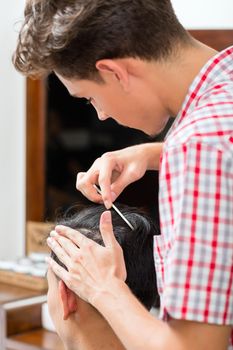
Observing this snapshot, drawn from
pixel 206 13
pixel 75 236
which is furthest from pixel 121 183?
pixel 206 13

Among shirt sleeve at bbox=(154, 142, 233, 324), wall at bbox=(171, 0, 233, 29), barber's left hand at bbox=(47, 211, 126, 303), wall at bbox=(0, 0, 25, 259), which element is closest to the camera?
shirt sleeve at bbox=(154, 142, 233, 324)

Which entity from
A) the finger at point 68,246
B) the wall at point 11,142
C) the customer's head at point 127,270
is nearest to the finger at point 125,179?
the finger at point 68,246

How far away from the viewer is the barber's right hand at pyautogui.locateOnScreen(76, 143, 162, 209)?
48.6 inches

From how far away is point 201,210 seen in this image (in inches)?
38.9

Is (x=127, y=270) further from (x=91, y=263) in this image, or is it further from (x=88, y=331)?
(x=91, y=263)

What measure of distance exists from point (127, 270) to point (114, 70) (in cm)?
47

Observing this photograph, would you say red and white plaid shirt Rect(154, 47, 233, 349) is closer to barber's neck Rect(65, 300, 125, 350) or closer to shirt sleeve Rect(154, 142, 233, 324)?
shirt sleeve Rect(154, 142, 233, 324)

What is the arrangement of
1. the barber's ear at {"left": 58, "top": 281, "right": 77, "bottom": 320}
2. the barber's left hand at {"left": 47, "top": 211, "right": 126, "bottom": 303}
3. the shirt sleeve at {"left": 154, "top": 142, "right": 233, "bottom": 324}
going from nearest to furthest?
the shirt sleeve at {"left": 154, "top": 142, "right": 233, "bottom": 324}, the barber's left hand at {"left": 47, "top": 211, "right": 126, "bottom": 303}, the barber's ear at {"left": 58, "top": 281, "right": 77, "bottom": 320}

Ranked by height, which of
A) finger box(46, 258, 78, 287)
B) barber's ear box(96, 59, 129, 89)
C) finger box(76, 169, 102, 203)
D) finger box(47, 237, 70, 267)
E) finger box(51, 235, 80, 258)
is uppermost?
barber's ear box(96, 59, 129, 89)

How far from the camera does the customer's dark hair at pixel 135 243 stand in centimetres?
148

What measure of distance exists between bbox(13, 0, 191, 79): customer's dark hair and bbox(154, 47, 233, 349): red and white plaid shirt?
0.65 ft

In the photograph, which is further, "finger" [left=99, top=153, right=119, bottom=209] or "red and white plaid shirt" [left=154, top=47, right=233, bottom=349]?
"finger" [left=99, top=153, right=119, bottom=209]

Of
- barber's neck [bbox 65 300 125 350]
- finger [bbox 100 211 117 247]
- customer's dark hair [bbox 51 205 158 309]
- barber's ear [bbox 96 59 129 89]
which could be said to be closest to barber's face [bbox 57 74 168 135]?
barber's ear [bbox 96 59 129 89]

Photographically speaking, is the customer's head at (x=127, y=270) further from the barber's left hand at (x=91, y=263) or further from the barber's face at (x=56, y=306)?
the barber's left hand at (x=91, y=263)
